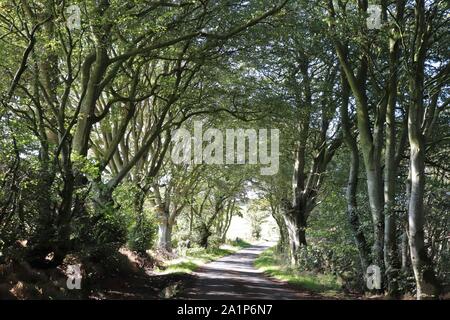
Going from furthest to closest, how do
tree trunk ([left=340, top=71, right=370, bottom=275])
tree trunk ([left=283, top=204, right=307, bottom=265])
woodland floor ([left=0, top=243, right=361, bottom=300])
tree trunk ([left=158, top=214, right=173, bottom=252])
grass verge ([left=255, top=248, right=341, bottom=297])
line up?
1. tree trunk ([left=158, top=214, right=173, bottom=252])
2. tree trunk ([left=283, top=204, right=307, bottom=265])
3. grass verge ([left=255, top=248, right=341, bottom=297])
4. tree trunk ([left=340, top=71, right=370, bottom=275])
5. woodland floor ([left=0, top=243, right=361, bottom=300])

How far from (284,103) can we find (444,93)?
249 inches

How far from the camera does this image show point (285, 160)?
31141mm

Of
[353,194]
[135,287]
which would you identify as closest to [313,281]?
[353,194]

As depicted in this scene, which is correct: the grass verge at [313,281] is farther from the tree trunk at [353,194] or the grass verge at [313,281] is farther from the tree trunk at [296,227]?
the tree trunk at [296,227]

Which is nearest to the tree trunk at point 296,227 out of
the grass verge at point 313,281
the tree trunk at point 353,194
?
the grass verge at point 313,281

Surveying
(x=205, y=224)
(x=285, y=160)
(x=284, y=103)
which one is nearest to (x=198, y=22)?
(x=284, y=103)

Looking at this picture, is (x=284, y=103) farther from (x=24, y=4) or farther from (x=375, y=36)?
(x=24, y=4)

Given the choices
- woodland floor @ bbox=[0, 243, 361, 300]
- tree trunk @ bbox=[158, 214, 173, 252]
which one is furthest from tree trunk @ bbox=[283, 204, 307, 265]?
tree trunk @ bbox=[158, 214, 173, 252]

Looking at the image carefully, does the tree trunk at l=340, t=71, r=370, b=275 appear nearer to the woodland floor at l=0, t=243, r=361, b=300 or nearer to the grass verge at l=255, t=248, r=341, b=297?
the grass verge at l=255, t=248, r=341, b=297

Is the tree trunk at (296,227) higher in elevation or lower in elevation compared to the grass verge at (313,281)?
higher

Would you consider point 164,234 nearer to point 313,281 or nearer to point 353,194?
point 313,281

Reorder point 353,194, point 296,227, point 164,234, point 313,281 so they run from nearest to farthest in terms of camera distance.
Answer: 1. point 353,194
2. point 313,281
3. point 296,227
4. point 164,234

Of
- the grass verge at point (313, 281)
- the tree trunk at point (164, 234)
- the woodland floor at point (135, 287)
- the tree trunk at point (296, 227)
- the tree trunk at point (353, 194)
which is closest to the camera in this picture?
the woodland floor at point (135, 287)
